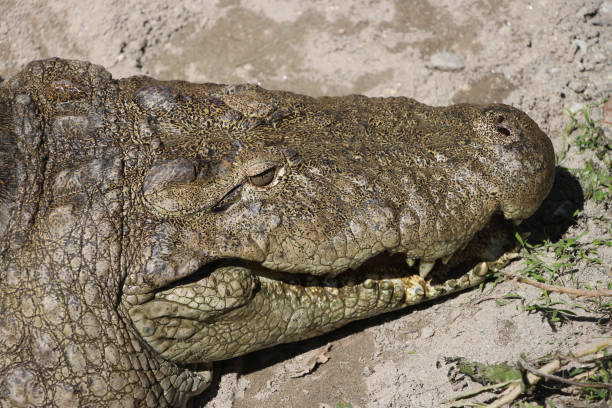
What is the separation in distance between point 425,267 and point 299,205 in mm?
681

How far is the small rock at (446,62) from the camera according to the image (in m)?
→ 4.43

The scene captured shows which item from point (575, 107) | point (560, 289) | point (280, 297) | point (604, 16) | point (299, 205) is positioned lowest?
point (560, 289)

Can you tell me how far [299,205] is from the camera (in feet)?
8.34

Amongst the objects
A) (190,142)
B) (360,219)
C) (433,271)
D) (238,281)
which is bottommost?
(433,271)

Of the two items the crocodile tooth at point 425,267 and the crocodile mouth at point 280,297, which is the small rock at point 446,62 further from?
the crocodile tooth at point 425,267

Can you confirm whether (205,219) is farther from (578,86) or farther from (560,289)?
(578,86)

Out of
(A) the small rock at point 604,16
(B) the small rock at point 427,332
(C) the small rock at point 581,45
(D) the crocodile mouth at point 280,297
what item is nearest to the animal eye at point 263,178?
(D) the crocodile mouth at point 280,297

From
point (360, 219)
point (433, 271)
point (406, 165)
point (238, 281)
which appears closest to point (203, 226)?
point (238, 281)

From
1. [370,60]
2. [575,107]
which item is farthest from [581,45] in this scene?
[370,60]

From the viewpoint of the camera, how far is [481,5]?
15.5 feet

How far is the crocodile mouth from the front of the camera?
8.29ft

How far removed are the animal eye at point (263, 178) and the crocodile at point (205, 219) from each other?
0.05 ft

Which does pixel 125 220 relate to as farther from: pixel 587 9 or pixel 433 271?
pixel 587 9

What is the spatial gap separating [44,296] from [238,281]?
815mm
